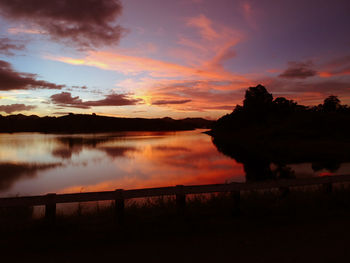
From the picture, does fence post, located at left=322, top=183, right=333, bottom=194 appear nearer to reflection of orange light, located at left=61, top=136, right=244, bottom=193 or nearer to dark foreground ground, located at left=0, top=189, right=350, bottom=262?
dark foreground ground, located at left=0, top=189, right=350, bottom=262

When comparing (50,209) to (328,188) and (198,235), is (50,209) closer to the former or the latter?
(198,235)

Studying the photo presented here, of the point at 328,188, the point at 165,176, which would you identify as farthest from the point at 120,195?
the point at 165,176

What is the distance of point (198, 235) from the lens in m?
6.70

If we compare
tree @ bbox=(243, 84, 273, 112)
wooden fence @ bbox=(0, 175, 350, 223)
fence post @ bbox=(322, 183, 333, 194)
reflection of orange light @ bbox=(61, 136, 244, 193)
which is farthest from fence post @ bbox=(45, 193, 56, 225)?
tree @ bbox=(243, 84, 273, 112)

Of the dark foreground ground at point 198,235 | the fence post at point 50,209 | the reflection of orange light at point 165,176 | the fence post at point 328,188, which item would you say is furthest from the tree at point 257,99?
the fence post at point 50,209

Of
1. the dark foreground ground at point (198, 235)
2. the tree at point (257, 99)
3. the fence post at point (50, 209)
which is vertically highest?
the tree at point (257, 99)

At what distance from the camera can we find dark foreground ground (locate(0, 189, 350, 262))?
5605mm

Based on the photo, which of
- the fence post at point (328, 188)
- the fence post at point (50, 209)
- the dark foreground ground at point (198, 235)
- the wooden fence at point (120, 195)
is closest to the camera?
the dark foreground ground at point (198, 235)

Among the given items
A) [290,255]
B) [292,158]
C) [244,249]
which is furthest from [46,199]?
[292,158]

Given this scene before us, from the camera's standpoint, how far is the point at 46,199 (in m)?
7.05

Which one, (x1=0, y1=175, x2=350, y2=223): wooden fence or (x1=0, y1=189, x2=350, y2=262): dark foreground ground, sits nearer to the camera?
(x1=0, y1=189, x2=350, y2=262): dark foreground ground

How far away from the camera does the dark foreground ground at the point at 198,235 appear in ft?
18.4

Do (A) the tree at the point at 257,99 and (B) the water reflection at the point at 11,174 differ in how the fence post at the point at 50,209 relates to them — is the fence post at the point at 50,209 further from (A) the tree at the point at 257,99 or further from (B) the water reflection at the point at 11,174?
(A) the tree at the point at 257,99

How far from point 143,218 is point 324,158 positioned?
33958 mm
